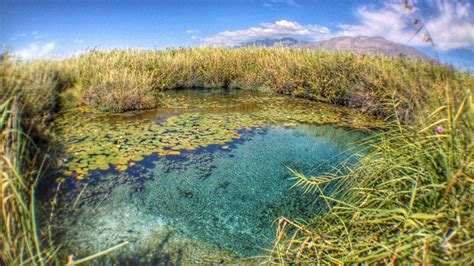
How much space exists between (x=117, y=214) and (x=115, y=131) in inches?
114

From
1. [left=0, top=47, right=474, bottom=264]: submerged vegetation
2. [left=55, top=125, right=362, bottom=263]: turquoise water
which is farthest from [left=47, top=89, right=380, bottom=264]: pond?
[left=0, top=47, right=474, bottom=264]: submerged vegetation

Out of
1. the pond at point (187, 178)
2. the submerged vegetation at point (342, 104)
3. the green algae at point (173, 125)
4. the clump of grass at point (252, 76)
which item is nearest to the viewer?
the submerged vegetation at point (342, 104)

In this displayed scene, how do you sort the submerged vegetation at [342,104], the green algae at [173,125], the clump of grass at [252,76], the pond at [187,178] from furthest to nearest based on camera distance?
1. the clump of grass at [252,76]
2. the green algae at [173,125]
3. the pond at [187,178]
4. the submerged vegetation at [342,104]

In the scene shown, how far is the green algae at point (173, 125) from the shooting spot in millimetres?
4453

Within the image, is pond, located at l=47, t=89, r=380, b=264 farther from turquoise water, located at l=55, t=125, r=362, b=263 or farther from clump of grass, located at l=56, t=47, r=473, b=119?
clump of grass, located at l=56, t=47, r=473, b=119

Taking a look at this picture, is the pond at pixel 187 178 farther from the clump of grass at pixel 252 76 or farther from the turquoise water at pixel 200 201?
the clump of grass at pixel 252 76

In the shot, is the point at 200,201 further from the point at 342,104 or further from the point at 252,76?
the point at 252,76

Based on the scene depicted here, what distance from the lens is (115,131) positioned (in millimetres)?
5609

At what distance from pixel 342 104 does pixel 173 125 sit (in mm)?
5513

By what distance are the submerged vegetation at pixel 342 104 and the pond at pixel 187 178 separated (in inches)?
12.6

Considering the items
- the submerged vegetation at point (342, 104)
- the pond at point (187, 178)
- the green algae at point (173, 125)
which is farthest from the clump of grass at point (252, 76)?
the pond at point (187, 178)

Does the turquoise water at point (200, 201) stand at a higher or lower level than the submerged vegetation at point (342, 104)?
lower

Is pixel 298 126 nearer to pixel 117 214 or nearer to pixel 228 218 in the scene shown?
pixel 228 218

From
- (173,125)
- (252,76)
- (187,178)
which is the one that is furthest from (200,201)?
(252,76)
